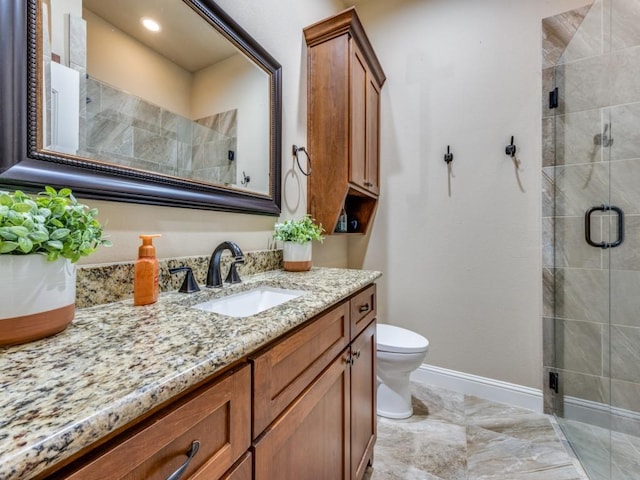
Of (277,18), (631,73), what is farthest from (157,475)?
(631,73)

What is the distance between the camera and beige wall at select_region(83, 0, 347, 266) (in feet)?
2.89

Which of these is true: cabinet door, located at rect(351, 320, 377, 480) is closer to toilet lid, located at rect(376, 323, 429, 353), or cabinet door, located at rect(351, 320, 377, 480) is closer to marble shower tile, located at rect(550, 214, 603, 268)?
toilet lid, located at rect(376, 323, 429, 353)

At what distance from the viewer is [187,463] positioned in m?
0.42

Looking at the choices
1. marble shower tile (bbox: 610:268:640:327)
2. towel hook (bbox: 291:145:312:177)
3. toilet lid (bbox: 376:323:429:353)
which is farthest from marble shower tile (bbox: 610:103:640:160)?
towel hook (bbox: 291:145:312:177)

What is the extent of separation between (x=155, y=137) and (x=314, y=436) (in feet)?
3.48

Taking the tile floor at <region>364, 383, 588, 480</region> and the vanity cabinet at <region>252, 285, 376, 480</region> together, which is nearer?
the vanity cabinet at <region>252, 285, 376, 480</region>

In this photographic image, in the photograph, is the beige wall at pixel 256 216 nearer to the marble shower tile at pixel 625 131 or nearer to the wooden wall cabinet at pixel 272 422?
the wooden wall cabinet at pixel 272 422

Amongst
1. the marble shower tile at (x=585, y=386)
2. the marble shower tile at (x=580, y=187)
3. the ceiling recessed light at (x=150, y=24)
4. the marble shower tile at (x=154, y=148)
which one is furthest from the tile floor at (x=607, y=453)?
the ceiling recessed light at (x=150, y=24)

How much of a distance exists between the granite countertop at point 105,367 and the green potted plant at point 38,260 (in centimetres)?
4

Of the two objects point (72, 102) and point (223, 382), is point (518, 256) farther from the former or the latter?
point (72, 102)

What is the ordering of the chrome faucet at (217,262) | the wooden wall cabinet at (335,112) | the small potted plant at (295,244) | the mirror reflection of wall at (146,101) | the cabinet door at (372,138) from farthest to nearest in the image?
the cabinet door at (372,138) < the wooden wall cabinet at (335,112) < the small potted plant at (295,244) < the chrome faucet at (217,262) < the mirror reflection of wall at (146,101)

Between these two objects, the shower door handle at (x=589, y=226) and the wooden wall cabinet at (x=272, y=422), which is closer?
the wooden wall cabinet at (x=272, y=422)

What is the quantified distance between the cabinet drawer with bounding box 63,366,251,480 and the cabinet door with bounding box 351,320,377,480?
2.02ft

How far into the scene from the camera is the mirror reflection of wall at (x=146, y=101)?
74cm
